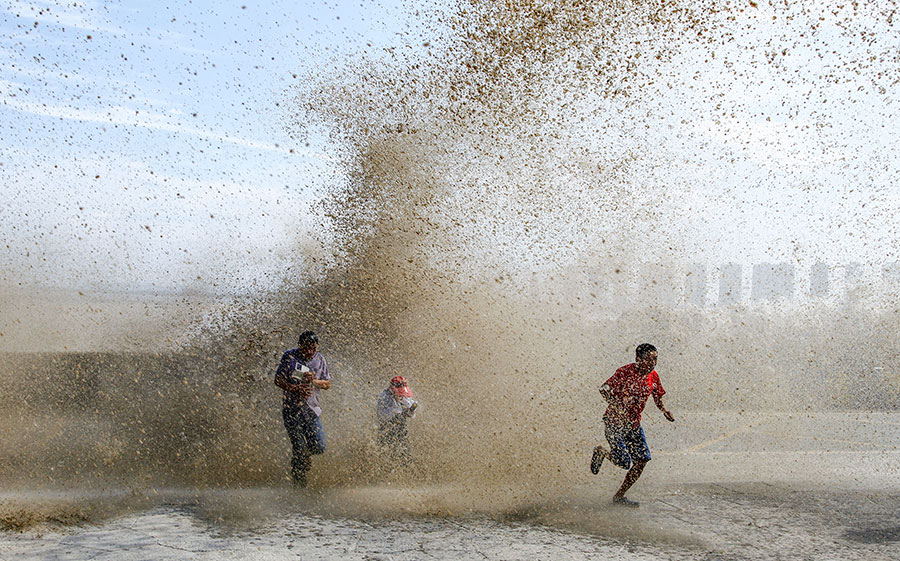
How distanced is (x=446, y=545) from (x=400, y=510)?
1.27 m

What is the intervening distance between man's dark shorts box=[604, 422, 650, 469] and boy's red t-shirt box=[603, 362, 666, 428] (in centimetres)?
7

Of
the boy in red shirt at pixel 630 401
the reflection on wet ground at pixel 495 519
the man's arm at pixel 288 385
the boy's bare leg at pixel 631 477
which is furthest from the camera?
the man's arm at pixel 288 385

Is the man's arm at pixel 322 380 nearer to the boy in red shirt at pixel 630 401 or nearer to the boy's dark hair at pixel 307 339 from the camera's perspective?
the boy's dark hair at pixel 307 339

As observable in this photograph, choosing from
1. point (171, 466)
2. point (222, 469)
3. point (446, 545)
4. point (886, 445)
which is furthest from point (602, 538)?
point (886, 445)

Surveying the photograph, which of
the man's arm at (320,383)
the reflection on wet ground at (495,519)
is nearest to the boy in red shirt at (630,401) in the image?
the reflection on wet ground at (495,519)

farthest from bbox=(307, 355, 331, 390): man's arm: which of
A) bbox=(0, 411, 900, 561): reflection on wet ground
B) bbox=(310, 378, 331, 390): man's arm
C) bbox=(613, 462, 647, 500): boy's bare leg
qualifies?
bbox=(613, 462, 647, 500): boy's bare leg

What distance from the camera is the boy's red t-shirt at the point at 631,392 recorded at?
305 inches

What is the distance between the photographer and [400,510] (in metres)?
7.07

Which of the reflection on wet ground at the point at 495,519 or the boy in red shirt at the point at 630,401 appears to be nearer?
the reflection on wet ground at the point at 495,519

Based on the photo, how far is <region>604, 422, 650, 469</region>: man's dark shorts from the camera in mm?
7574

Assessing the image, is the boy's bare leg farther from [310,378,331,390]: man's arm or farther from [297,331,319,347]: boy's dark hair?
[297,331,319,347]: boy's dark hair

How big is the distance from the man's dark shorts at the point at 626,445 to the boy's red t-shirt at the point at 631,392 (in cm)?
7

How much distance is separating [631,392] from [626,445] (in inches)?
20.1

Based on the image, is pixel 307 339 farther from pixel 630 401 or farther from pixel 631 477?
pixel 631 477
